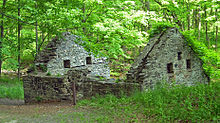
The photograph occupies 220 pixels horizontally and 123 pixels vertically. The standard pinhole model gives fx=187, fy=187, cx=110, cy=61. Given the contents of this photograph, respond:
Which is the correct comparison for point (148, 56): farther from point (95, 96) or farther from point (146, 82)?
point (95, 96)

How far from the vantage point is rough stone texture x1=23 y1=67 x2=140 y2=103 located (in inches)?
312

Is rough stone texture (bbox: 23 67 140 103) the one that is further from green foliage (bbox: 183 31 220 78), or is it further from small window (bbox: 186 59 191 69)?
green foliage (bbox: 183 31 220 78)

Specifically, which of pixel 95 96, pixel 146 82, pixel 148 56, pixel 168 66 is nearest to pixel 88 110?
pixel 95 96

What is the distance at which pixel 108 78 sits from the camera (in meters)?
9.20

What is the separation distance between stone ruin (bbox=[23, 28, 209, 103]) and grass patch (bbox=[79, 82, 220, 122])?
1.52 m

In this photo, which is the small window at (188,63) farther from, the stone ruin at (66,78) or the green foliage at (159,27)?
the stone ruin at (66,78)

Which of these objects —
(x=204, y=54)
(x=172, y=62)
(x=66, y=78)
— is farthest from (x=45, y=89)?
(x=204, y=54)

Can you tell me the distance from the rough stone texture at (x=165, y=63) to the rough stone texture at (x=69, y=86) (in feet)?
3.31

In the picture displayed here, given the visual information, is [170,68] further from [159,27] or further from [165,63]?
[159,27]

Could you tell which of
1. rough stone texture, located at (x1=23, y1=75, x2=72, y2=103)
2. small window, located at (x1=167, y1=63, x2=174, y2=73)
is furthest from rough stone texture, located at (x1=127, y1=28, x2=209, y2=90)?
rough stone texture, located at (x1=23, y1=75, x2=72, y2=103)

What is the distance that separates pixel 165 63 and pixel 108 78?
10.5 ft

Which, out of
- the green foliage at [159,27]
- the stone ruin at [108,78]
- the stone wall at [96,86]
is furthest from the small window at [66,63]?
the green foliage at [159,27]

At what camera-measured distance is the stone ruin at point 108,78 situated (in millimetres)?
8492

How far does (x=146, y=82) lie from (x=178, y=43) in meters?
3.73
